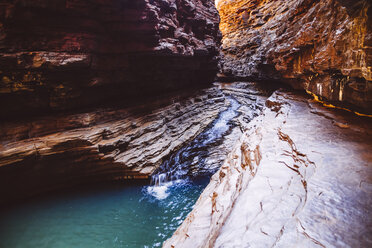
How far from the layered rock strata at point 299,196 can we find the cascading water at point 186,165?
3526 millimetres

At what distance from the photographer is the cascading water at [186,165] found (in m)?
7.21

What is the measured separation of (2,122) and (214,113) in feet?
35.8

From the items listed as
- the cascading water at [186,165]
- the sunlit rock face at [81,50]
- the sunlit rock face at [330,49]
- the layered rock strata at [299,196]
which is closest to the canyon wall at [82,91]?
the sunlit rock face at [81,50]

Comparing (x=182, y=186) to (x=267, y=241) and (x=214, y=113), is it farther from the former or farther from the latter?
(x=214, y=113)

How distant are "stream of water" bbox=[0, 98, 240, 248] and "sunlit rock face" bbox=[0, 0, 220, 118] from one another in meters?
3.63

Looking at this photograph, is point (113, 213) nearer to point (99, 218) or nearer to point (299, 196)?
point (99, 218)

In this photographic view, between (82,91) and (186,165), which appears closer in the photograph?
(82,91)

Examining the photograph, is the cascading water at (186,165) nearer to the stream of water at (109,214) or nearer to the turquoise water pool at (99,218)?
the stream of water at (109,214)

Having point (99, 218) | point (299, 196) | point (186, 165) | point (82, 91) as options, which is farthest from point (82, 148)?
point (299, 196)

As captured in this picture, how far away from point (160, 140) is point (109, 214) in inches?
154

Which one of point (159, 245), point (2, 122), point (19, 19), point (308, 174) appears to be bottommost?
point (159, 245)

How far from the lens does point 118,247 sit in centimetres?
475

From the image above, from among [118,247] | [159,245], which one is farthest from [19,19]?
[159,245]

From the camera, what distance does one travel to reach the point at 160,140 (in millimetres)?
8859
